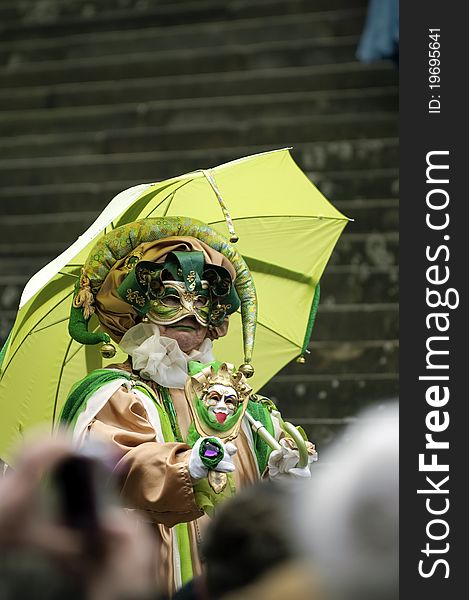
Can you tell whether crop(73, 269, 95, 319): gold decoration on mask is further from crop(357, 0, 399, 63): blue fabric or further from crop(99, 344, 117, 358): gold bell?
crop(357, 0, 399, 63): blue fabric

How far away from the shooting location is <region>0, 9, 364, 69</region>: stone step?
9.48 m

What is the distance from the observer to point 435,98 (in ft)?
11.5

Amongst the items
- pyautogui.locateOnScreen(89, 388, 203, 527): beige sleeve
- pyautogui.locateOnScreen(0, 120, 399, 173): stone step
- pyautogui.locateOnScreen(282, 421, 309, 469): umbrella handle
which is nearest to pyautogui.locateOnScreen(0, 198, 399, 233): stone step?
pyautogui.locateOnScreen(0, 120, 399, 173): stone step

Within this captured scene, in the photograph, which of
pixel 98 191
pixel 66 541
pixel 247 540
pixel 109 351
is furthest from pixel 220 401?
pixel 98 191

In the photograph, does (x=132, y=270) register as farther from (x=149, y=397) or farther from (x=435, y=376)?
(x=435, y=376)

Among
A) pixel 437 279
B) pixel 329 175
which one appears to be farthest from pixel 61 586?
pixel 329 175

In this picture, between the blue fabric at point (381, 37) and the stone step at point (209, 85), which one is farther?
the stone step at point (209, 85)

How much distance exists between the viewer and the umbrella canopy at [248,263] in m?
4.68

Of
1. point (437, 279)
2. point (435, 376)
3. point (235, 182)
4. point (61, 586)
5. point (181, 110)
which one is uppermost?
point (181, 110)

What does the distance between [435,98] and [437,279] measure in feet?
A: 1.68

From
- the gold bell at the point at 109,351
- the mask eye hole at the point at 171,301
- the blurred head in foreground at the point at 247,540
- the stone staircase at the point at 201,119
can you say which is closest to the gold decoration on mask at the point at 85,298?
the gold bell at the point at 109,351

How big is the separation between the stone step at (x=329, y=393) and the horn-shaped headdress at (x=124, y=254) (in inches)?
102

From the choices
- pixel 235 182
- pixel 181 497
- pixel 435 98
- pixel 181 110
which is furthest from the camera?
pixel 181 110

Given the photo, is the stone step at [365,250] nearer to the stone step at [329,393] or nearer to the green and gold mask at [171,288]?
the stone step at [329,393]
